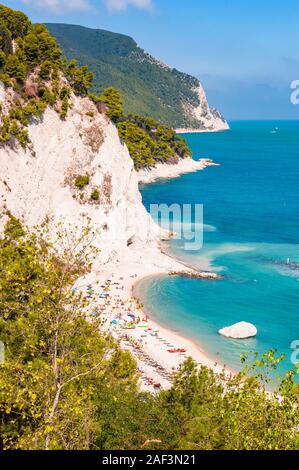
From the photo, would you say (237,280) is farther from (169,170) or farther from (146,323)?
(169,170)

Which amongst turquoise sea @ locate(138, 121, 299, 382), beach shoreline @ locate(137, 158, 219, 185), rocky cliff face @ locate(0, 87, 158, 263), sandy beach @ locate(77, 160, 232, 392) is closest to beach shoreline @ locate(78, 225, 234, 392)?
sandy beach @ locate(77, 160, 232, 392)

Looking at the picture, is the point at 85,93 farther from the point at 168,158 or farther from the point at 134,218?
the point at 168,158

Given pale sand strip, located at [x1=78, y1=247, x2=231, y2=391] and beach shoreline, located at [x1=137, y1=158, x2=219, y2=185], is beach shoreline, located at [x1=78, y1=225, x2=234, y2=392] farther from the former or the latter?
beach shoreline, located at [x1=137, y1=158, x2=219, y2=185]

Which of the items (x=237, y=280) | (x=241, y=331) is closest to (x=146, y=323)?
(x=241, y=331)

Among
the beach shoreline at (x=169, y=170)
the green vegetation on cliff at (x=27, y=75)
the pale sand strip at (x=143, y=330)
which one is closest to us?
the pale sand strip at (x=143, y=330)

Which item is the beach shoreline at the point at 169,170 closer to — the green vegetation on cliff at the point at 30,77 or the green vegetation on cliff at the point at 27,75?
the green vegetation on cliff at the point at 30,77

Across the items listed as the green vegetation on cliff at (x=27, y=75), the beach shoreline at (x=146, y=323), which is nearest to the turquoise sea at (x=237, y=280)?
the beach shoreline at (x=146, y=323)
